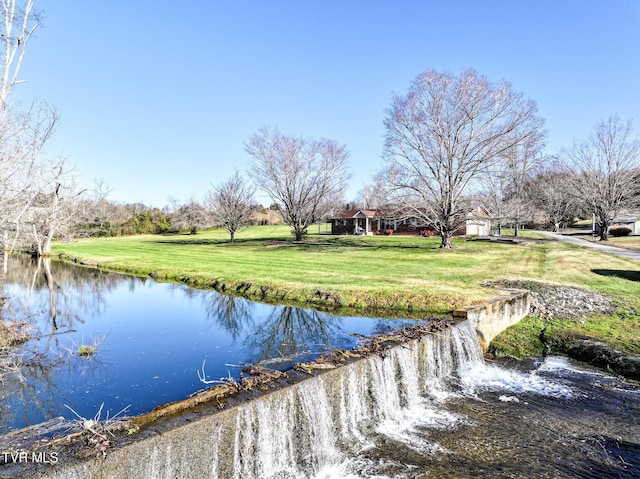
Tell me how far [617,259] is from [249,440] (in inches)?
889

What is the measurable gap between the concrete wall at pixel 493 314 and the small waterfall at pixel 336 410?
1562 millimetres

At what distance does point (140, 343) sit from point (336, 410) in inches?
211

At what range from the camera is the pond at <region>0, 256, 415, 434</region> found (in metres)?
5.91

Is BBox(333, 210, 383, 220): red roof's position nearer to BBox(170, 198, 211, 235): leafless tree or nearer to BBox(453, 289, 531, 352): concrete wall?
BBox(170, 198, 211, 235): leafless tree

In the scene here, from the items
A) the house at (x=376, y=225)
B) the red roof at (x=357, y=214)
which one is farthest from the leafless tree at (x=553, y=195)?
the red roof at (x=357, y=214)

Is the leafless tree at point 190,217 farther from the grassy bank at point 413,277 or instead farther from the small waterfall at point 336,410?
the small waterfall at point 336,410

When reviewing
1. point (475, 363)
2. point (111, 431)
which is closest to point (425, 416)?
point (475, 363)

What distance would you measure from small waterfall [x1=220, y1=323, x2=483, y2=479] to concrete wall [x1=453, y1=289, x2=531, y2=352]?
61.5 inches

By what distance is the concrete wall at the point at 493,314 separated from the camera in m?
9.50

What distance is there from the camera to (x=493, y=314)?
32.6 feet

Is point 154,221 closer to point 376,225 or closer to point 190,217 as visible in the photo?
point 190,217

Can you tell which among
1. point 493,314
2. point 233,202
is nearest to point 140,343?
point 493,314

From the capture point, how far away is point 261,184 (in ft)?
105

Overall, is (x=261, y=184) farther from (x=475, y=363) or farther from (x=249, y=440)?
(x=249, y=440)
